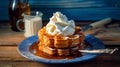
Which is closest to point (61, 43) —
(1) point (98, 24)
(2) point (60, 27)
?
(2) point (60, 27)

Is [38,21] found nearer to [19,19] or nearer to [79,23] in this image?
[19,19]

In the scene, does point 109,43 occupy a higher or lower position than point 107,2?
lower

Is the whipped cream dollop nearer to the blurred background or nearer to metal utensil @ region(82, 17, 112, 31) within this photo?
metal utensil @ region(82, 17, 112, 31)

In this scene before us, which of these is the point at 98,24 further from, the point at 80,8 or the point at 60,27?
the point at 60,27

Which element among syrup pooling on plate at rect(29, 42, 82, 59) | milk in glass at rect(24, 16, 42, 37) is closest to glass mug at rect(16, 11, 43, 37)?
milk in glass at rect(24, 16, 42, 37)

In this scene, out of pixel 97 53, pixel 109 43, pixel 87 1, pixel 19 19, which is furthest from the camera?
pixel 87 1

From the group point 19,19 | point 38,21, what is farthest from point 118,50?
point 19,19

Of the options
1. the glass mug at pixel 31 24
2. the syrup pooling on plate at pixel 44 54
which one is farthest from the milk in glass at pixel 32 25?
the syrup pooling on plate at pixel 44 54

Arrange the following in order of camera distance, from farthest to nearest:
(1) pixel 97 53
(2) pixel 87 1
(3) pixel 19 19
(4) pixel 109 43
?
(2) pixel 87 1, (3) pixel 19 19, (4) pixel 109 43, (1) pixel 97 53
